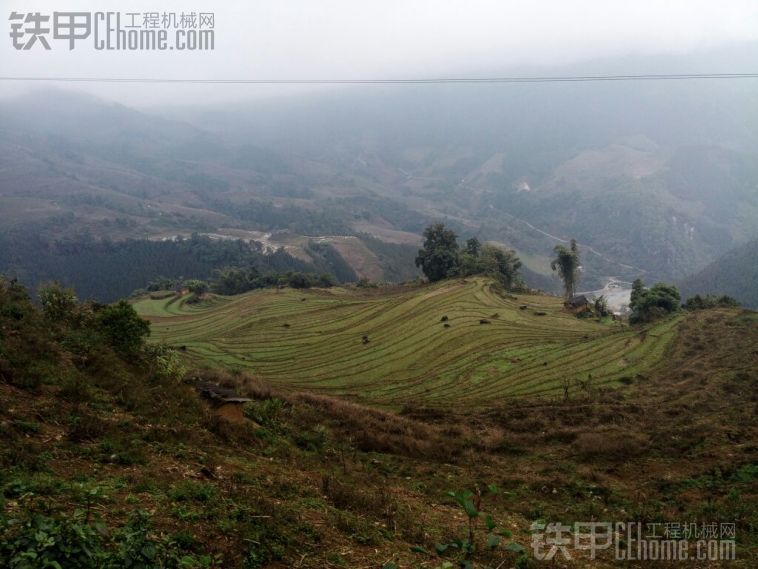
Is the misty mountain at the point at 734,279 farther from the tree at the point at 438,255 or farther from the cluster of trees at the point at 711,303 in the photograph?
the tree at the point at 438,255

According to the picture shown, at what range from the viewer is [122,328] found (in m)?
18.3

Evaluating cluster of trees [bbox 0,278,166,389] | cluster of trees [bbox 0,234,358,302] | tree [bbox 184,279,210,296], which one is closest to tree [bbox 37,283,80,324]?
cluster of trees [bbox 0,278,166,389]

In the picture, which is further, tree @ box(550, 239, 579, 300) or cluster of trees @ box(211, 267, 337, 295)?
cluster of trees @ box(211, 267, 337, 295)

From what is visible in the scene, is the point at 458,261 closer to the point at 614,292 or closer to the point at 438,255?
the point at 438,255

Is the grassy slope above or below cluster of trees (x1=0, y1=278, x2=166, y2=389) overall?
below

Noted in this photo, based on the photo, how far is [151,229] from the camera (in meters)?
186

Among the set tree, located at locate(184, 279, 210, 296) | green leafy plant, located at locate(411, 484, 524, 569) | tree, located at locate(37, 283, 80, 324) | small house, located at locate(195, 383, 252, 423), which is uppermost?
tree, located at locate(37, 283, 80, 324)

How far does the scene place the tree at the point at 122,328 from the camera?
59.0 ft

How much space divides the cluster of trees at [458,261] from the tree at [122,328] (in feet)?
181

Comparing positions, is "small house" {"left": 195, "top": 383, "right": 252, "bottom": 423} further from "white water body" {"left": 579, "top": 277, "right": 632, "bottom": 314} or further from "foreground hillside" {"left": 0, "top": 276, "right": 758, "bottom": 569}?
"white water body" {"left": 579, "top": 277, "right": 632, "bottom": 314}

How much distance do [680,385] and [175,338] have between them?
168ft

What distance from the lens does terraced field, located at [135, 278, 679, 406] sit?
3297 cm

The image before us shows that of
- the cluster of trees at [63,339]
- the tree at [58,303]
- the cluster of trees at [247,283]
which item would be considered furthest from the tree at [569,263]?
the tree at [58,303]

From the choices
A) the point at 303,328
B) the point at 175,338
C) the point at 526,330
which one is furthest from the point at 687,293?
the point at 175,338
